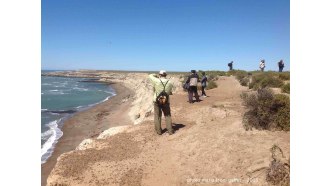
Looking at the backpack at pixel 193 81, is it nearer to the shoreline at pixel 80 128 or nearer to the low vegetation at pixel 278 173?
the shoreline at pixel 80 128

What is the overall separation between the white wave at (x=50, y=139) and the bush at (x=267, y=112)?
1122cm

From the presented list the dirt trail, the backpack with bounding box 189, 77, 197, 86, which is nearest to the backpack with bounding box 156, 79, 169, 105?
the dirt trail

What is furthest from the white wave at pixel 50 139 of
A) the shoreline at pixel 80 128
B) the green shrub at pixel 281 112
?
the green shrub at pixel 281 112

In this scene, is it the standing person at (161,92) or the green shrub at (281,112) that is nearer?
the green shrub at (281,112)

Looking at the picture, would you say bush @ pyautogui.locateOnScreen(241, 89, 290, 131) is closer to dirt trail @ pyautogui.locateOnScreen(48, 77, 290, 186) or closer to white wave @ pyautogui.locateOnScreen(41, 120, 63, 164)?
dirt trail @ pyautogui.locateOnScreen(48, 77, 290, 186)

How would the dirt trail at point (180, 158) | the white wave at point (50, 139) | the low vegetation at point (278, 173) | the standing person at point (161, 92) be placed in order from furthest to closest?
the white wave at point (50, 139) → the standing person at point (161, 92) → the dirt trail at point (180, 158) → the low vegetation at point (278, 173)

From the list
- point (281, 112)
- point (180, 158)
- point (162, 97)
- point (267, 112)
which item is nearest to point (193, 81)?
point (162, 97)

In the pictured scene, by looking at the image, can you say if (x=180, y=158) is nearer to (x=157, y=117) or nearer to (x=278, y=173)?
(x=157, y=117)

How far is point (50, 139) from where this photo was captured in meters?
21.3

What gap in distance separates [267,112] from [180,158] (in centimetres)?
304

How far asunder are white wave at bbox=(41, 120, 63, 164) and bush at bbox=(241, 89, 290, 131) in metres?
11.2

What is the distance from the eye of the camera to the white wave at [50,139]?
17.6 metres
